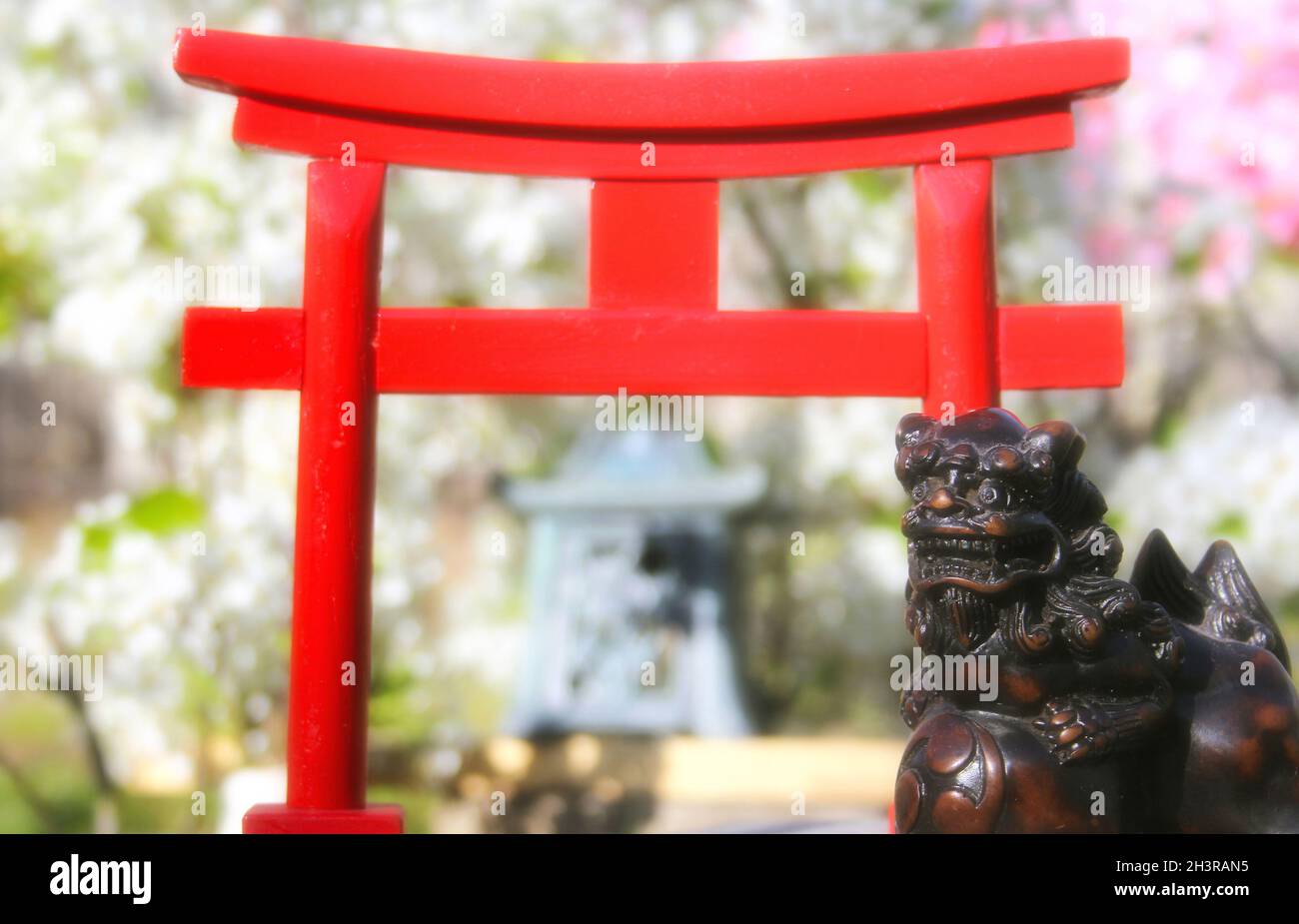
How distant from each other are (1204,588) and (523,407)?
2909 mm

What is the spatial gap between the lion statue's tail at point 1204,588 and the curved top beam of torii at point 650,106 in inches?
29.2

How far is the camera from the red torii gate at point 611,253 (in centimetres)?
200

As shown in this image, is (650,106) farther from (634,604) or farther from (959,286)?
(634,604)

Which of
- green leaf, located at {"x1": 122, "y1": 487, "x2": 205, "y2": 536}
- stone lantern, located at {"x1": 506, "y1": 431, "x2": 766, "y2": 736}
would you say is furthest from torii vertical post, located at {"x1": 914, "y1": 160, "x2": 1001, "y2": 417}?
green leaf, located at {"x1": 122, "y1": 487, "x2": 205, "y2": 536}

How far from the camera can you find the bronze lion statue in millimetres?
1491

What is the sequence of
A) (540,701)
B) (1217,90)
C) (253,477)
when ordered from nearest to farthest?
(253,477) → (1217,90) → (540,701)

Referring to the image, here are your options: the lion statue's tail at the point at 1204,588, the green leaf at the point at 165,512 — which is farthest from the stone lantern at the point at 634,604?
the lion statue's tail at the point at 1204,588

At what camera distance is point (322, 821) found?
1903 millimetres

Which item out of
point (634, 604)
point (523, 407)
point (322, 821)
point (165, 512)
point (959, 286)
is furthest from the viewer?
point (523, 407)

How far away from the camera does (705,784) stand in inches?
148

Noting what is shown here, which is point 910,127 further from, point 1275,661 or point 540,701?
point 540,701

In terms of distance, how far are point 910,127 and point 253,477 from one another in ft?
7.15

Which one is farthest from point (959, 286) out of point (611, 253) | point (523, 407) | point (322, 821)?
point (523, 407)
